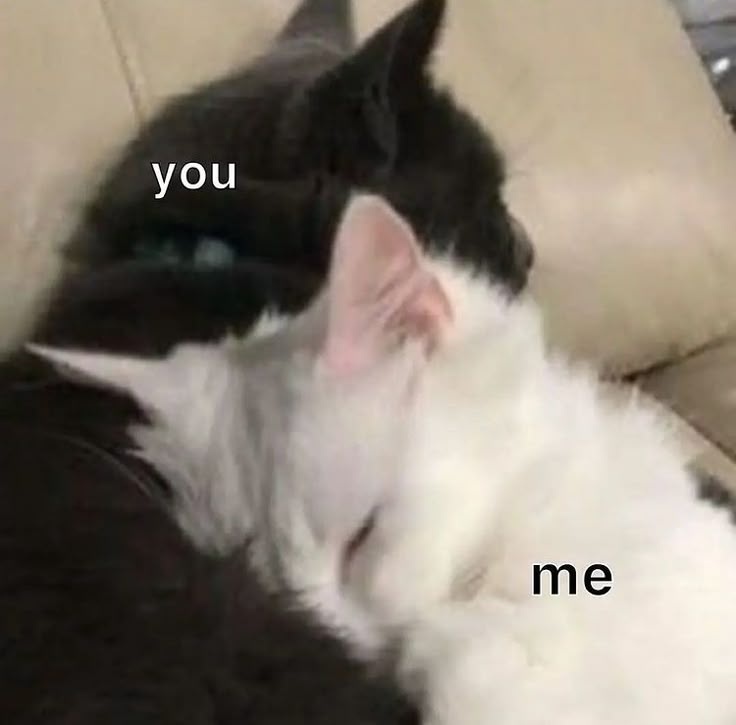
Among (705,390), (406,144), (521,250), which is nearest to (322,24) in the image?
(406,144)

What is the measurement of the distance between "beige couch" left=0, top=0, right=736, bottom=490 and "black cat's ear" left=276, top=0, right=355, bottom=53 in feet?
0.10

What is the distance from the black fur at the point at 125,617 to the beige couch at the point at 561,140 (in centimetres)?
27

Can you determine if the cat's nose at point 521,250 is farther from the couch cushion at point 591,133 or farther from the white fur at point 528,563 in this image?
the white fur at point 528,563

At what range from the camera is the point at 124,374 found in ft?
3.54

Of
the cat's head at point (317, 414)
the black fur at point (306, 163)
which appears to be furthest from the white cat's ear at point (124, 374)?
the black fur at point (306, 163)

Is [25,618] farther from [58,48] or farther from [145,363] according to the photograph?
[58,48]

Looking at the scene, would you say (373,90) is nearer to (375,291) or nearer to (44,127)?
(44,127)

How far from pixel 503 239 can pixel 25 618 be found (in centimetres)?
54

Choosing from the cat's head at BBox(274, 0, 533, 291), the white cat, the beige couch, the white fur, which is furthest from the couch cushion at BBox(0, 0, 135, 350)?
the white fur

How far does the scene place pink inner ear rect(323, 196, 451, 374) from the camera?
3.16ft

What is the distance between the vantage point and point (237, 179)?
4.32ft

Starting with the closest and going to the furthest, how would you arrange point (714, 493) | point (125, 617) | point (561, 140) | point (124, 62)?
point (125, 617) < point (714, 493) < point (124, 62) < point (561, 140)

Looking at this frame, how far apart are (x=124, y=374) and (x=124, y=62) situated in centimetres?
39

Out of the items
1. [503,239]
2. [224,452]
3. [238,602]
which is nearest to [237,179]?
[503,239]
